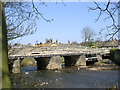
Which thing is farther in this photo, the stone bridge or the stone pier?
the stone pier

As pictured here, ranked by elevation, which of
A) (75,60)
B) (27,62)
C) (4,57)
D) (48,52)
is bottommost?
(27,62)

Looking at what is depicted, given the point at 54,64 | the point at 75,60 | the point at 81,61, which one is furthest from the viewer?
the point at 75,60

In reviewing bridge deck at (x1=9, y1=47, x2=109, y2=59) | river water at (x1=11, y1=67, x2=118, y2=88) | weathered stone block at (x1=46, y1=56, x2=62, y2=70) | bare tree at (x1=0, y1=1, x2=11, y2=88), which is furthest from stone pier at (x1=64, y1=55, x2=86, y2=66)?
bare tree at (x1=0, y1=1, x2=11, y2=88)

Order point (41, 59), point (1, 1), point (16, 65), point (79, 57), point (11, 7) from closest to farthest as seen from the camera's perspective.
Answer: point (1, 1) < point (11, 7) < point (16, 65) < point (41, 59) < point (79, 57)

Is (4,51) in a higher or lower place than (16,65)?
higher

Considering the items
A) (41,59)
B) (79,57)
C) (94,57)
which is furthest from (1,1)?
(94,57)

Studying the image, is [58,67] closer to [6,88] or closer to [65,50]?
[65,50]

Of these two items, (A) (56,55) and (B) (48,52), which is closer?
(A) (56,55)

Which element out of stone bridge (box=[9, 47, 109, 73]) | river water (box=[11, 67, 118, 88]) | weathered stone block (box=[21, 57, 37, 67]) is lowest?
river water (box=[11, 67, 118, 88])

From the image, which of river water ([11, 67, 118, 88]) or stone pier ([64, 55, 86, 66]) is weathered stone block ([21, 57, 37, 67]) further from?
river water ([11, 67, 118, 88])

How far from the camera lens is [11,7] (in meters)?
10.9

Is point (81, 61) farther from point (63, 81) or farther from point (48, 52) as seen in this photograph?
point (63, 81)

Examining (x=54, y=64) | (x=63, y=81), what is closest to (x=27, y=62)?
(x=54, y=64)

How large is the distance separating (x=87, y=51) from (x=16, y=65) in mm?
21249
